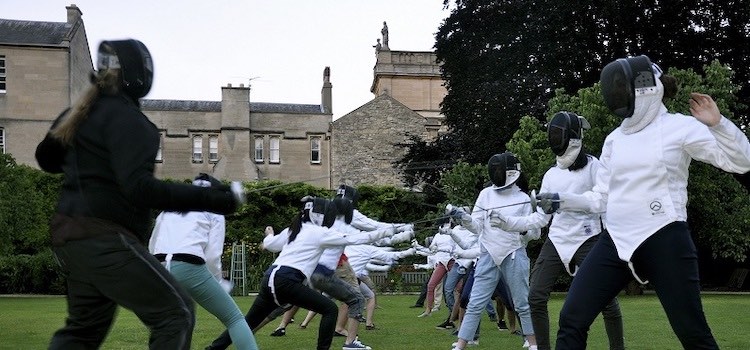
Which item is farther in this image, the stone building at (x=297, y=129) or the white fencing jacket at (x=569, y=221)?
the stone building at (x=297, y=129)

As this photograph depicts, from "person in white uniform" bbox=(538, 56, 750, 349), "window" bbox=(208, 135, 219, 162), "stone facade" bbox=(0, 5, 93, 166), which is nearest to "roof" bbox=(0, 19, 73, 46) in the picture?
"stone facade" bbox=(0, 5, 93, 166)

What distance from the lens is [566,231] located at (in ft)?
28.9

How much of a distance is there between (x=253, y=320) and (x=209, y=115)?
56.9 meters

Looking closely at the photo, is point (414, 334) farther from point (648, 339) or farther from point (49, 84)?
point (49, 84)

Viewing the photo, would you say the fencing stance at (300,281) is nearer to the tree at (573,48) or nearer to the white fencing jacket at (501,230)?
the white fencing jacket at (501,230)

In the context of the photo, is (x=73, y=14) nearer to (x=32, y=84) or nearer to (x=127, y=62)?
(x=32, y=84)

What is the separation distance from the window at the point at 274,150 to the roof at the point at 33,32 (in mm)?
16468

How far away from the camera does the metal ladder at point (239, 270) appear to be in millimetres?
34469

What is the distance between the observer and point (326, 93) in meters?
68.0

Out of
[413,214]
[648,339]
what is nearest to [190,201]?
[648,339]

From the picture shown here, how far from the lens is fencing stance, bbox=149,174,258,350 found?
8023 mm

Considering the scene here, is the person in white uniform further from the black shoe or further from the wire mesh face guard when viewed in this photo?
the black shoe

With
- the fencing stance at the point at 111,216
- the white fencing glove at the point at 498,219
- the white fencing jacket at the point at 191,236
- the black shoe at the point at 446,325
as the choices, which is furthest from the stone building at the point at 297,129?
the fencing stance at the point at 111,216

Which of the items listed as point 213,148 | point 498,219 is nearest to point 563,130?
point 498,219
